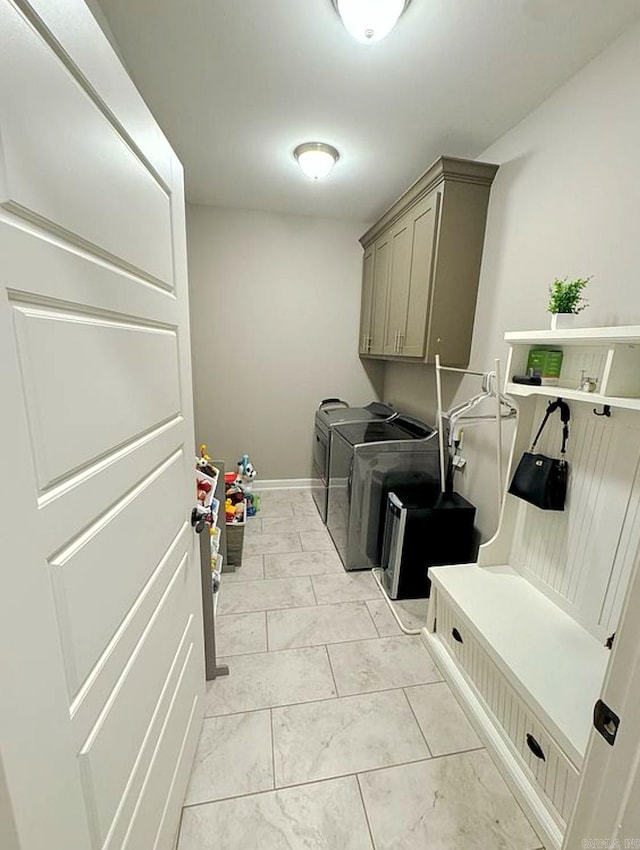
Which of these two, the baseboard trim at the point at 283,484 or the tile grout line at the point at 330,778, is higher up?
the baseboard trim at the point at 283,484

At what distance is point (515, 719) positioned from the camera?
129cm

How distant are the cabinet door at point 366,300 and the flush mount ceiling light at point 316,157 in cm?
97

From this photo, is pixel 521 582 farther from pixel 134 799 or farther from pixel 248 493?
pixel 248 493

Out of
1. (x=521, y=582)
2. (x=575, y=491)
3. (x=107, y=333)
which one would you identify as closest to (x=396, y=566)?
(x=521, y=582)

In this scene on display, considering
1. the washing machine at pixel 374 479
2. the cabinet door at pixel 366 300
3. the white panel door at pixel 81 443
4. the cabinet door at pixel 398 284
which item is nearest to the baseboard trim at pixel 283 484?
the washing machine at pixel 374 479

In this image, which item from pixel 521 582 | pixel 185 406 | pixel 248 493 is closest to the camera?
pixel 185 406

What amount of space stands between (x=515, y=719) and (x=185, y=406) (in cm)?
162

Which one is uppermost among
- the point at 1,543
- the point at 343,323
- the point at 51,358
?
the point at 343,323

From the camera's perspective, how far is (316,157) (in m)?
2.16

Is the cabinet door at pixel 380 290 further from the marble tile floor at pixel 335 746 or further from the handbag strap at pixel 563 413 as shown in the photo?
the marble tile floor at pixel 335 746

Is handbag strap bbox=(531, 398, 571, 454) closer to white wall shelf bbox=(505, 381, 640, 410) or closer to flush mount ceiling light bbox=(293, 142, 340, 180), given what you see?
white wall shelf bbox=(505, 381, 640, 410)

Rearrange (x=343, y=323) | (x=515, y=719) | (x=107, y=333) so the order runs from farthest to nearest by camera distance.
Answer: (x=343, y=323) < (x=515, y=719) < (x=107, y=333)

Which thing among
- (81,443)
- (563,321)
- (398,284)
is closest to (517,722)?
(563,321)

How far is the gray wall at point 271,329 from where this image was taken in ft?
10.5
